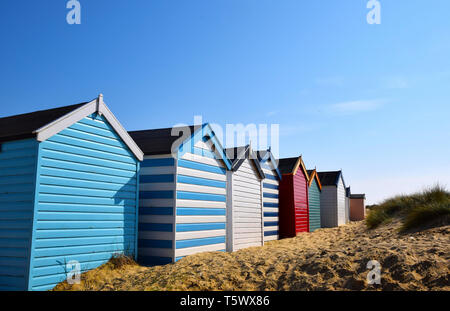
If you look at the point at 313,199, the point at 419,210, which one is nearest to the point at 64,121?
the point at 419,210

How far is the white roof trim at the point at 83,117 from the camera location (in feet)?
22.8

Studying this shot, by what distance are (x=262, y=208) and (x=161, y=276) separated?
8243 millimetres

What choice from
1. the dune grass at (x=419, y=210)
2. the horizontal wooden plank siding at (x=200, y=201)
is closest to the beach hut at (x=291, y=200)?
the dune grass at (x=419, y=210)

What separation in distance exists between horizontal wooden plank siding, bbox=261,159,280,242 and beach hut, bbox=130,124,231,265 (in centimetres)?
533

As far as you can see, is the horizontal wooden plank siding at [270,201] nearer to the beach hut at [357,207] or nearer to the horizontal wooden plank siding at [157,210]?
the horizontal wooden plank siding at [157,210]

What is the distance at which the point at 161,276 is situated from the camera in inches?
282

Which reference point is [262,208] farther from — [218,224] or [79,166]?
[79,166]

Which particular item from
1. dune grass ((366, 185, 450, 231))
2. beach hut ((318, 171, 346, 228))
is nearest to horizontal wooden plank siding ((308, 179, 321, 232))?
beach hut ((318, 171, 346, 228))

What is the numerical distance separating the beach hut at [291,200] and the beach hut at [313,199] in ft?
6.25

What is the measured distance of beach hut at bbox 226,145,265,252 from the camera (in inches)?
482

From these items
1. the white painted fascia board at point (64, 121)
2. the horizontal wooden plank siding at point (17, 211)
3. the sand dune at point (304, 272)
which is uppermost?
the white painted fascia board at point (64, 121)

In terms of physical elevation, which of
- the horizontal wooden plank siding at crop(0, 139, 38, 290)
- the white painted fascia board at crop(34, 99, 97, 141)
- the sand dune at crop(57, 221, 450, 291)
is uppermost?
the white painted fascia board at crop(34, 99, 97, 141)

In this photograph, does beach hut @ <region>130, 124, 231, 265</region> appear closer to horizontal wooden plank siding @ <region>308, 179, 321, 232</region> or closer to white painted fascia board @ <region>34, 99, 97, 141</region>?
white painted fascia board @ <region>34, 99, 97, 141</region>

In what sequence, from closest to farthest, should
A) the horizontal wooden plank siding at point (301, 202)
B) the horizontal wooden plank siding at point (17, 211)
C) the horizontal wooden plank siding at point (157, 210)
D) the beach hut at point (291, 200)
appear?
the horizontal wooden plank siding at point (17, 211), the horizontal wooden plank siding at point (157, 210), the beach hut at point (291, 200), the horizontal wooden plank siding at point (301, 202)
